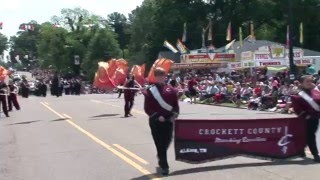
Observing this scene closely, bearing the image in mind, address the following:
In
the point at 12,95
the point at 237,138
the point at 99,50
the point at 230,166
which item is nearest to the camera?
the point at 230,166

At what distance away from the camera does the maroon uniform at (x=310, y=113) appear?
32.1 feet

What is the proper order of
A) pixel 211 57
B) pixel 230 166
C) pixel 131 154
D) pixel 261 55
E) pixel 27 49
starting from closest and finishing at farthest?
pixel 230 166 → pixel 131 154 → pixel 261 55 → pixel 211 57 → pixel 27 49

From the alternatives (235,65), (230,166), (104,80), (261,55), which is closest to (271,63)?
(261,55)

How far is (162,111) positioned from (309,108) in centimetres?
264

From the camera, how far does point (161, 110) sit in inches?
357

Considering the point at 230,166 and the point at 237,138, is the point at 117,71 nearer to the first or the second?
the point at 237,138

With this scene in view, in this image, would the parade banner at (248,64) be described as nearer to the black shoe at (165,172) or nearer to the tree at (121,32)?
the black shoe at (165,172)

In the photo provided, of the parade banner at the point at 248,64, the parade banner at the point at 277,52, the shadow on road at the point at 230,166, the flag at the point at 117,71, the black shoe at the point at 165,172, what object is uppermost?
the parade banner at the point at 277,52

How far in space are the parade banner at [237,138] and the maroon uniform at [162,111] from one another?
A: 0.34m

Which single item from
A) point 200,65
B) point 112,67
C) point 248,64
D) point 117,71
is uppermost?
point 112,67

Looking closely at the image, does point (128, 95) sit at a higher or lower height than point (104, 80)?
lower

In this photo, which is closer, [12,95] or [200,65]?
[12,95]

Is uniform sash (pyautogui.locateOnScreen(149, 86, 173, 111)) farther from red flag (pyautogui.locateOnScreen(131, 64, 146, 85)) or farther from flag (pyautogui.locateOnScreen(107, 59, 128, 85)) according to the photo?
red flag (pyautogui.locateOnScreen(131, 64, 146, 85))

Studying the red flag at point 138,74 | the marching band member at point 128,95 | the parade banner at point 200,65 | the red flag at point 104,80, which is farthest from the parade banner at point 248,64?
the marching band member at point 128,95
